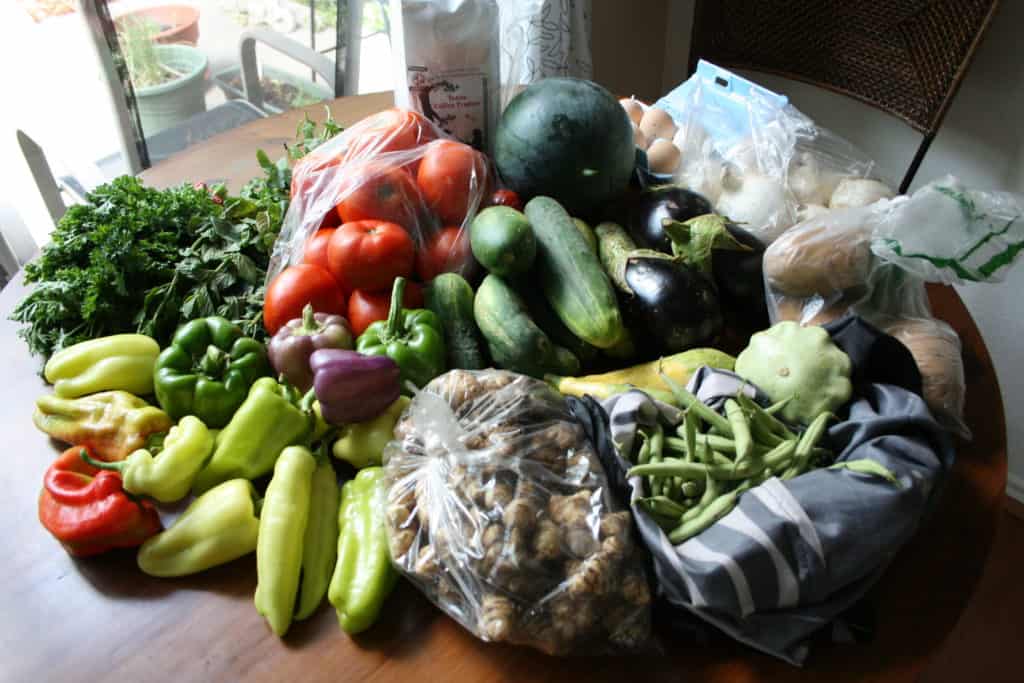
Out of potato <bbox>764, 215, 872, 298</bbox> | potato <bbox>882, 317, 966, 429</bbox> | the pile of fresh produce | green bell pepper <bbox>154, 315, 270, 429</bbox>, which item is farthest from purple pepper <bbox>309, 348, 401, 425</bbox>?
potato <bbox>882, 317, 966, 429</bbox>

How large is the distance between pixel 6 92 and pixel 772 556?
2.02 meters

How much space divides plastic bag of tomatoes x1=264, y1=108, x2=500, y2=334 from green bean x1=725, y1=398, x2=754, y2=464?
1.56 feet

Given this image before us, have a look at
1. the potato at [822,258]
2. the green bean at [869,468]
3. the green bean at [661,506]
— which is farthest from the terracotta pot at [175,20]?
the green bean at [869,468]

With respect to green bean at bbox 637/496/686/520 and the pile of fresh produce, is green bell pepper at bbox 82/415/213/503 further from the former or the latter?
green bean at bbox 637/496/686/520

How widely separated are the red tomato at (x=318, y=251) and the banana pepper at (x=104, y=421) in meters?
0.30

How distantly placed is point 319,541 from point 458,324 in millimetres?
357

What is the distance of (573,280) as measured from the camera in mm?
1006

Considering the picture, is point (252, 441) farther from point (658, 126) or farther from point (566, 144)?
point (658, 126)

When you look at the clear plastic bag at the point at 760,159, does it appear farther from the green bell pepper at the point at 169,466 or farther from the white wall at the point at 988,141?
the green bell pepper at the point at 169,466

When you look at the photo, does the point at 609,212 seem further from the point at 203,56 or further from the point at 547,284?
the point at 203,56

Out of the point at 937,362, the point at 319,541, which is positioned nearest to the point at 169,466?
the point at 319,541

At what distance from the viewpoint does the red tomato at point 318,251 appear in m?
1.07

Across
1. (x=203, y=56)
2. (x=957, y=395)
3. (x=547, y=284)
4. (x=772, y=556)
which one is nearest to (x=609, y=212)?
(x=547, y=284)

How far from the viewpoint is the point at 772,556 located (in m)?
0.67
